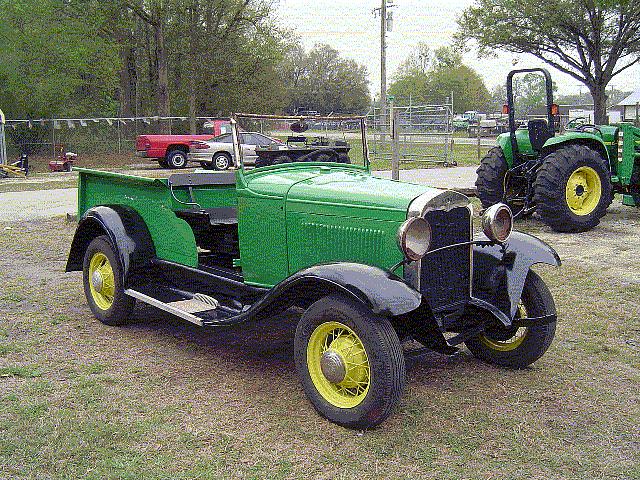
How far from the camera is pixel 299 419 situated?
13.3ft

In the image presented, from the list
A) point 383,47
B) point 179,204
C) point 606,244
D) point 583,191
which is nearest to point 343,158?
point 179,204

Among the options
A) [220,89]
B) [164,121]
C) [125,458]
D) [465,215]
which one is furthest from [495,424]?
[220,89]

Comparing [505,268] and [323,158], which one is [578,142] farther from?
[505,268]

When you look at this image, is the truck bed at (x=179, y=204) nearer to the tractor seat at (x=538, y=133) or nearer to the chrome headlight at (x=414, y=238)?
the chrome headlight at (x=414, y=238)

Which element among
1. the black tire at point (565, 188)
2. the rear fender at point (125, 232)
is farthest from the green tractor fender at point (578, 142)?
the rear fender at point (125, 232)

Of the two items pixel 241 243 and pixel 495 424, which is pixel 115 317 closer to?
pixel 241 243

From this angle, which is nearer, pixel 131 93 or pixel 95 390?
pixel 95 390

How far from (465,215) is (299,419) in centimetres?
170

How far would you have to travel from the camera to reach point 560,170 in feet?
32.1

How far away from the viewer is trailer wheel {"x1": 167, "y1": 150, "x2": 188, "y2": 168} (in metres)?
25.7

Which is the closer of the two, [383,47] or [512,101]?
[512,101]

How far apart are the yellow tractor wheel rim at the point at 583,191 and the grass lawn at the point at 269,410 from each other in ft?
13.7

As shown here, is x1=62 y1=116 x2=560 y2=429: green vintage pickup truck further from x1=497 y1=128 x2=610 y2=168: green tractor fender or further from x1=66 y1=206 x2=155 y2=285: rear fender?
x1=497 y1=128 x2=610 y2=168: green tractor fender

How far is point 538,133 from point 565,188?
126 cm
